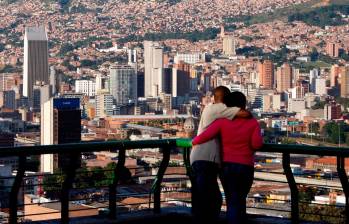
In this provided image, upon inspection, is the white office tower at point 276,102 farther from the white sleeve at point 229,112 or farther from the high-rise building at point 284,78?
the white sleeve at point 229,112

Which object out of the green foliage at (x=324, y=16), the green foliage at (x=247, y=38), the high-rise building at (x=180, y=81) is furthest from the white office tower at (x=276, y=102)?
the green foliage at (x=324, y=16)

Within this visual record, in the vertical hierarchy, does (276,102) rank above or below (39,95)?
below

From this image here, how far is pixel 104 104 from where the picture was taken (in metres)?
59.6

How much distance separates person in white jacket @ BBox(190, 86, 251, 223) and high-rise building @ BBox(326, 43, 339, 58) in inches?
2996

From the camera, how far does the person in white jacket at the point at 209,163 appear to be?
4141 millimetres

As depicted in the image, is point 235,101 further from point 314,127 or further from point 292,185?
point 314,127

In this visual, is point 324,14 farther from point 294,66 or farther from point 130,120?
point 130,120

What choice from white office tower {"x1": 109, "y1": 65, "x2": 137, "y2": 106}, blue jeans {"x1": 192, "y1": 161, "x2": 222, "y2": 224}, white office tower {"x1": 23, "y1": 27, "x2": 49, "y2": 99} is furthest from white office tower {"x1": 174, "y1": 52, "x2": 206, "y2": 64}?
blue jeans {"x1": 192, "y1": 161, "x2": 222, "y2": 224}

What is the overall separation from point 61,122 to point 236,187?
36.4m

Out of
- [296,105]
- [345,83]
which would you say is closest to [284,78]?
[345,83]

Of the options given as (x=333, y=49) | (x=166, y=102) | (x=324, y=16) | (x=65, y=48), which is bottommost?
(x=166, y=102)

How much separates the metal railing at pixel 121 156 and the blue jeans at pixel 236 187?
154 mm

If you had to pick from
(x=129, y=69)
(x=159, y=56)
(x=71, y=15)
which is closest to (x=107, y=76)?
(x=129, y=69)

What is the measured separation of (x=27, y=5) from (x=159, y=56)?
28.5 m
